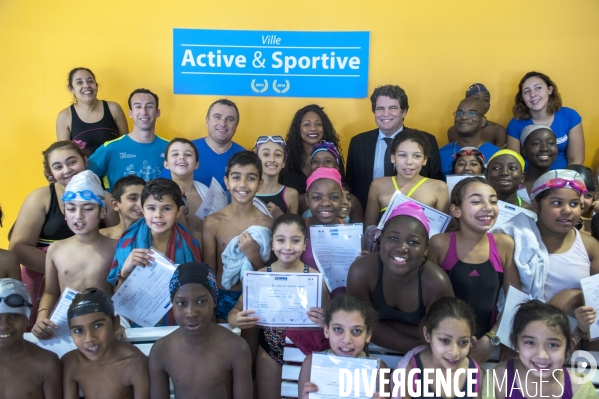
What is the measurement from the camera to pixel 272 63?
5684mm

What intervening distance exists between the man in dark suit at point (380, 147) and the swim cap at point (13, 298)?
9.95 feet

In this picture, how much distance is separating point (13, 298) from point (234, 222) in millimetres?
1443

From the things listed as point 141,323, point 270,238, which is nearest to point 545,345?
point 270,238

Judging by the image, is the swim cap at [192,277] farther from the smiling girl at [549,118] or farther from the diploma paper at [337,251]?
the smiling girl at [549,118]

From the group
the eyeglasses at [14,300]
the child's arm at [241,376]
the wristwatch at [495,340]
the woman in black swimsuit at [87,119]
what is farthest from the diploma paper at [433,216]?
the woman in black swimsuit at [87,119]

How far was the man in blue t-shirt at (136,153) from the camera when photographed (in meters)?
4.67

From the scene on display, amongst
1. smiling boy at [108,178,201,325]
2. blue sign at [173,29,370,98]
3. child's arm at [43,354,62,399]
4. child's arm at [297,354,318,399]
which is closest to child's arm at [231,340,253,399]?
child's arm at [297,354,318,399]

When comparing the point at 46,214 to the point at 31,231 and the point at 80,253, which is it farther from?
the point at 80,253

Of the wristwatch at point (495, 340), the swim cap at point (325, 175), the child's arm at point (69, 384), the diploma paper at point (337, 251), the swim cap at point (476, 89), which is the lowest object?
the child's arm at point (69, 384)

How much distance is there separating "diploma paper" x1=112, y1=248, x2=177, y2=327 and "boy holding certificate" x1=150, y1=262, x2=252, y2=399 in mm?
267

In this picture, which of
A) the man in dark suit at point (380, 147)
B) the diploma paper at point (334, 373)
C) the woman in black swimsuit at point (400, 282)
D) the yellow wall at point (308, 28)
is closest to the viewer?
the diploma paper at point (334, 373)

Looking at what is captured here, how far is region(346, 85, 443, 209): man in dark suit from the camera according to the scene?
464cm

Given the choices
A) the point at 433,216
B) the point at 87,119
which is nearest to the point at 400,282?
the point at 433,216

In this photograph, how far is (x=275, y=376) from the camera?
3.17 m
